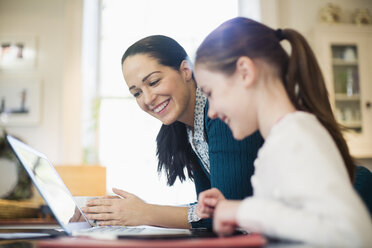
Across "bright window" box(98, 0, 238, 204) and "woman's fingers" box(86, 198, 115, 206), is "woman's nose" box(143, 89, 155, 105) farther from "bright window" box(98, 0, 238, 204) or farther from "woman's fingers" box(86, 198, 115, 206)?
"bright window" box(98, 0, 238, 204)

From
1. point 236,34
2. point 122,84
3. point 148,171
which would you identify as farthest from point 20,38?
point 236,34

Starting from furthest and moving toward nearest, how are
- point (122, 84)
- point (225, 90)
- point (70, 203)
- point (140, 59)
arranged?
point (122, 84), point (140, 59), point (70, 203), point (225, 90)

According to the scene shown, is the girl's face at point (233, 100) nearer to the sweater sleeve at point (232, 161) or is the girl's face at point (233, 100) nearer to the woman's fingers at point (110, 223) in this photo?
the sweater sleeve at point (232, 161)

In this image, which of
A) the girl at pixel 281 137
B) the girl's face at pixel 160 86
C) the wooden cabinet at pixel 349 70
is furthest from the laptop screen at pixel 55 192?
the wooden cabinet at pixel 349 70

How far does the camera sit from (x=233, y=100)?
0.76 metres

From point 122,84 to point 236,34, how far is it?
3.09 meters

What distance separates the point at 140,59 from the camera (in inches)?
54.1

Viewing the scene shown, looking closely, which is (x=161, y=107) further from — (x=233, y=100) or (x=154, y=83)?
(x=233, y=100)

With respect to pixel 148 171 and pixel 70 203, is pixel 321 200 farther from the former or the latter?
pixel 148 171

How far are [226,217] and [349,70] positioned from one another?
3363 mm

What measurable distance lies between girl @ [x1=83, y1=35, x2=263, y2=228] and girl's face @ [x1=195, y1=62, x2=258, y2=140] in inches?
10.7

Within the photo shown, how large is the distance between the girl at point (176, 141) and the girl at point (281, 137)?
0.25m

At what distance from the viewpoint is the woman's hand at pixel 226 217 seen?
0.61 m

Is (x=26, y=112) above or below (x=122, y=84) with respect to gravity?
below
